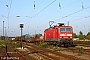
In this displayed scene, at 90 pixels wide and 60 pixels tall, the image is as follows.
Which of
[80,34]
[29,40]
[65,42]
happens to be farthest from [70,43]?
[80,34]

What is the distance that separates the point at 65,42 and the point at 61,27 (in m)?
2.59

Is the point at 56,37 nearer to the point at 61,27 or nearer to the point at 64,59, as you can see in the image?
the point at 61,27

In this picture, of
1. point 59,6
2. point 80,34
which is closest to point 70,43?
point 59,6

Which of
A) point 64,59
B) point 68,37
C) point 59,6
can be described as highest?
point 59,6

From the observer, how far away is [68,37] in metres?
30.9

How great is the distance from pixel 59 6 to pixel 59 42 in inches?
319

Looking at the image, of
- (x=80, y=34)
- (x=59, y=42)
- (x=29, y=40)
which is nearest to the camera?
(x=59, y=42)

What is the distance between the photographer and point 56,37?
3158 centimetres

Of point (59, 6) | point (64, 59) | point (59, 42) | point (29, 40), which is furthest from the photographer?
point (29, 40)

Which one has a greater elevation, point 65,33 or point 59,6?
point 59,6

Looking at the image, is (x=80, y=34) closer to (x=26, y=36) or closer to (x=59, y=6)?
(x=26, y=36)

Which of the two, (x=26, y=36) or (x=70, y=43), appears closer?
(x=70, y=43)

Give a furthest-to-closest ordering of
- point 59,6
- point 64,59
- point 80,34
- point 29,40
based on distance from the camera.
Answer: point 80,34 < point 29,40 < point 59,6 < point 64,59

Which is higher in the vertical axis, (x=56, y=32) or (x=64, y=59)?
(x=56, y=32)
